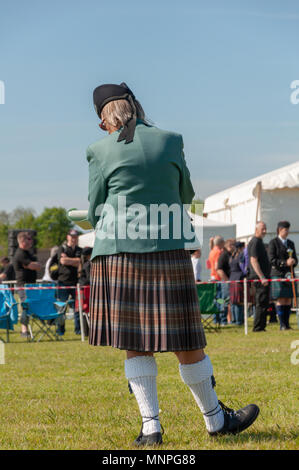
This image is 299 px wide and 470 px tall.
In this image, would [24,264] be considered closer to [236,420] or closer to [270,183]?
[270,183]

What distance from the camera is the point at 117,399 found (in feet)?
17.9

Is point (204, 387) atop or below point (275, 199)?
below

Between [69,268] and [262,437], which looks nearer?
[262,437]

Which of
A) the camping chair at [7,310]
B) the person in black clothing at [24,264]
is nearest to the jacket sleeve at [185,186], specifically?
the camping chair at [7,310]

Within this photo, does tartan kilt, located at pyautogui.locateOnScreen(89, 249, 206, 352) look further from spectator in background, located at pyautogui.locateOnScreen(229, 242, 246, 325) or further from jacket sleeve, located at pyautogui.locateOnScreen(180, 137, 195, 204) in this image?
spectator in background, located at pyautogui.locateOnScreen(229, 242, 246, 325)

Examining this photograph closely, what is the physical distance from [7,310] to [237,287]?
4052 millimetres

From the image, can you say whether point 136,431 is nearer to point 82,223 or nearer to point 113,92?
point 82,223

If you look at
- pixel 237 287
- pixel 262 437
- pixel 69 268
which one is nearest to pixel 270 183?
pixel 237 287

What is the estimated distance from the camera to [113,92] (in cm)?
362

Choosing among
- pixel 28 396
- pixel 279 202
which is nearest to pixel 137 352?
pixel 28 396

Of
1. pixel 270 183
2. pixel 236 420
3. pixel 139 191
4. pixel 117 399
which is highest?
pixel 270 183

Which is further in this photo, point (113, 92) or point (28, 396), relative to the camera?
point (28, 396)

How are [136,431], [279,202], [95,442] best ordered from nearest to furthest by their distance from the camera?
[95,442], [136,431], [279,202]

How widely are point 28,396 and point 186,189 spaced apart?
2.78 metres
